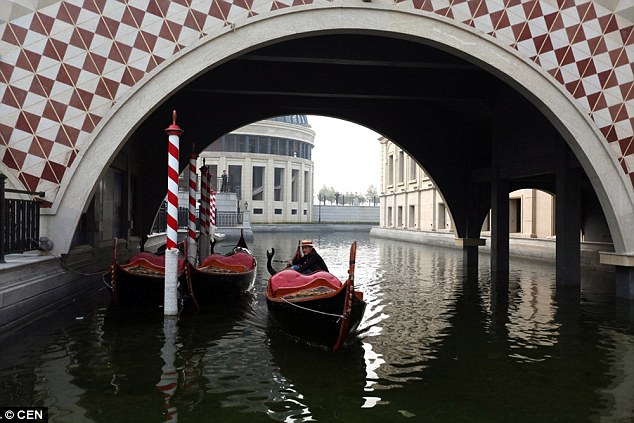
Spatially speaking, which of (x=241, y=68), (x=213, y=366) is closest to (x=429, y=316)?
(x=213, y=366)

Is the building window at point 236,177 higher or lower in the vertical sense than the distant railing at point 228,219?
higher

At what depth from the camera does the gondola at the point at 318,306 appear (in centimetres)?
795

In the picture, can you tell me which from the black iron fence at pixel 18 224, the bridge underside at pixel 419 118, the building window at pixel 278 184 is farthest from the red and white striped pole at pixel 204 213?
the building window at pixel 278 184

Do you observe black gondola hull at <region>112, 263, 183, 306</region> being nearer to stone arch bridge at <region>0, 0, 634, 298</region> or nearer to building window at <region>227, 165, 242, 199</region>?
stone arch bridge at <region>0, 0, 634, 298</region>

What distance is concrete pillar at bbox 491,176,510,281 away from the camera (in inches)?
731

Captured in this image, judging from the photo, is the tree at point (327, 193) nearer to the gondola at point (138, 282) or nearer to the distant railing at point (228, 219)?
the distant railing at point (228, 219)

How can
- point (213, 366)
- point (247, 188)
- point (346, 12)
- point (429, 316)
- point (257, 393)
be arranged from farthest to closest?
1. point (247, 188)
2. point (346, 12)
3. point (429, 316)
4. point (213, 366)
5. point (257, 393)

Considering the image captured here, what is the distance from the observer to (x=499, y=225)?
1888cm

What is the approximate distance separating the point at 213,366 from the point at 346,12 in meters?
8.28

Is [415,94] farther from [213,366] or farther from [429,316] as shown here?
[213,366]

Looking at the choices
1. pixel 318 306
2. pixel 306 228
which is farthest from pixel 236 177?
pixel 318 306

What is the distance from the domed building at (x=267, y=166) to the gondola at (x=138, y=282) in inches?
1938

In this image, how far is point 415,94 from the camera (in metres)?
17.1

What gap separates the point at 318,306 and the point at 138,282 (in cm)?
501
